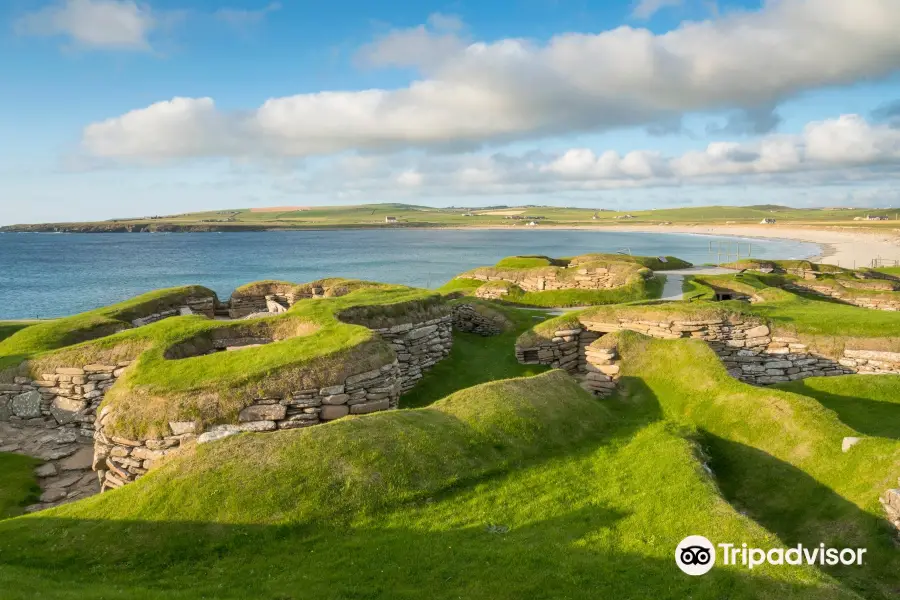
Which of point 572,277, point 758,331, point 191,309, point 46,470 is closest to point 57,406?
point 46,470

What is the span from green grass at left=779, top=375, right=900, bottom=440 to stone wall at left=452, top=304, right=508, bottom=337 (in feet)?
45.7

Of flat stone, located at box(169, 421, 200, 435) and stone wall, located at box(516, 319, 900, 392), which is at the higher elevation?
flat stone, located at box(169, 421, 200, 435)

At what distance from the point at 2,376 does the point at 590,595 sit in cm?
2201

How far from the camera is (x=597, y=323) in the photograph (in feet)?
82.0

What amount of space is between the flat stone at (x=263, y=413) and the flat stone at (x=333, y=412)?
1172 millimetres

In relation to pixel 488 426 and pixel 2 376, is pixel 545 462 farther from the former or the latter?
pixel 2 376

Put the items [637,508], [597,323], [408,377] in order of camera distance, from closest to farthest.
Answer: [637,508], [408,377], [597,323]

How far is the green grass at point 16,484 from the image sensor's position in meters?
14.9

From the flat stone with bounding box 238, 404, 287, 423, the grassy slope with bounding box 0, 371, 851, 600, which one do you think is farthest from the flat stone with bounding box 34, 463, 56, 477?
the flat stone with bounding box 238, 404, 287, 423

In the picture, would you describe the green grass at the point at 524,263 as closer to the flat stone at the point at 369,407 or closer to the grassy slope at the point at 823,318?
the grassy slope at the point at 823,318

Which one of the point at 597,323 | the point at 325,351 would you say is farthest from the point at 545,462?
the point at 597,323

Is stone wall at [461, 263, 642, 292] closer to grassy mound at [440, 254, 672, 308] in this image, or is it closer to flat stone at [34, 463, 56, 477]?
grassy mound at [440, 254, 672, 308]

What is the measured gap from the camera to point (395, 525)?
11078 millimetres

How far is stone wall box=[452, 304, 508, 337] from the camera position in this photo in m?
29.8
